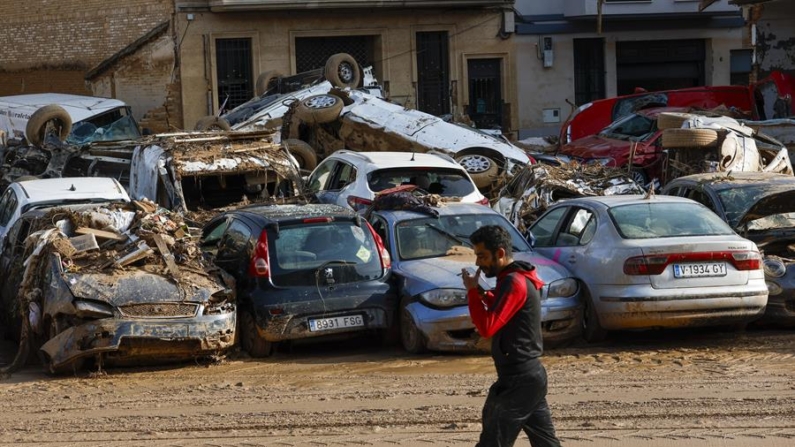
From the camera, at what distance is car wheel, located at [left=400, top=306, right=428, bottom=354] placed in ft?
37.5

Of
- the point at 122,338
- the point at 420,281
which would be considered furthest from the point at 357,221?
the point at 122,338

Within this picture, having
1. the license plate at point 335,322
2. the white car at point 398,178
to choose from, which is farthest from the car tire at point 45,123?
the license plate at point 335,322

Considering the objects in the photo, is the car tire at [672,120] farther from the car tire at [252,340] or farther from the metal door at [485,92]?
the metal door at [485,92]

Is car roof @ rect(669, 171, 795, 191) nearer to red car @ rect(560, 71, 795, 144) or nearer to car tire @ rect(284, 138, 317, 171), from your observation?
car tire @ rect(284, 138, 317, 171)

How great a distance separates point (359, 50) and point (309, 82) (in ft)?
25.8

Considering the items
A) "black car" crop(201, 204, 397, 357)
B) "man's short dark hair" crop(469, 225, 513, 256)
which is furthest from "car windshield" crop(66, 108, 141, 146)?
"man's short dark hair" crop(469, 225, 513, 256)

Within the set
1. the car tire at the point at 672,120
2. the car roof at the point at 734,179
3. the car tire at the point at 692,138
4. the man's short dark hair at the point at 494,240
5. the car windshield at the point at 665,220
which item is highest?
the car tire at the point at 672,120

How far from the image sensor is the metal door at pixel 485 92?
3341cm

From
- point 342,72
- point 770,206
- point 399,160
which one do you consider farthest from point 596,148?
point 770,206

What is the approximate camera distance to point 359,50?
107 feet

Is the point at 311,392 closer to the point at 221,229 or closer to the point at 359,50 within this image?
the point at 221,229

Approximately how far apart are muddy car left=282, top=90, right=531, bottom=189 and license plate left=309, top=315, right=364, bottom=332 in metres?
7.44

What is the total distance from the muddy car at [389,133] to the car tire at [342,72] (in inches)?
90.2

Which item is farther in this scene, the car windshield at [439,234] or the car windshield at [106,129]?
the car windshield at [106,129]
